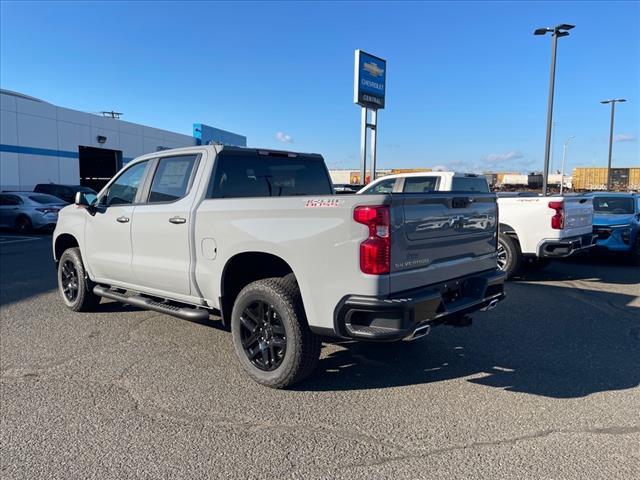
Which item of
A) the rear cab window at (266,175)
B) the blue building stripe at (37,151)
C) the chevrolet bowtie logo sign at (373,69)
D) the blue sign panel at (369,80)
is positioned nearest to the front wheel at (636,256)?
the rear cab window at (266,175)

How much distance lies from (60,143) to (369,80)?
20.4 meters

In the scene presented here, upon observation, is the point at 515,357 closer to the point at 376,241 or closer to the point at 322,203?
the point at 376,241

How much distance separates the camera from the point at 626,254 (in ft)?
35.0

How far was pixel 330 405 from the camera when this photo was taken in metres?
3.79

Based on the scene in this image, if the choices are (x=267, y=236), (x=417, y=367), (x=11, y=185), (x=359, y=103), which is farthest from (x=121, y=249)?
(x=11, y=185)

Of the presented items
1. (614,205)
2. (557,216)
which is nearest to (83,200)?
(557,216)

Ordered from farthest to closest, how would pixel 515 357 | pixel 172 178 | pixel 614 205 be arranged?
pixel 614 205, pixel 172 178, pixel 515 357

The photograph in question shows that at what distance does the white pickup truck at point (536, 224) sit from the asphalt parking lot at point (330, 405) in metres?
2.31

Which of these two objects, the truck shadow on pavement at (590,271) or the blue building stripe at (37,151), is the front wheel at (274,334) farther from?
the blue building stripe at (37,151)

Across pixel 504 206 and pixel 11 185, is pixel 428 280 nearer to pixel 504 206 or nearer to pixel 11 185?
pixel 504 206

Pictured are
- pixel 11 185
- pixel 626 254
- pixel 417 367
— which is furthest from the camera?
pixel 11 185

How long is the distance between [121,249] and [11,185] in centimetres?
2662

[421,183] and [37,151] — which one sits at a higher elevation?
[37,151]

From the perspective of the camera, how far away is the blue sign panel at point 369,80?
842 inches
